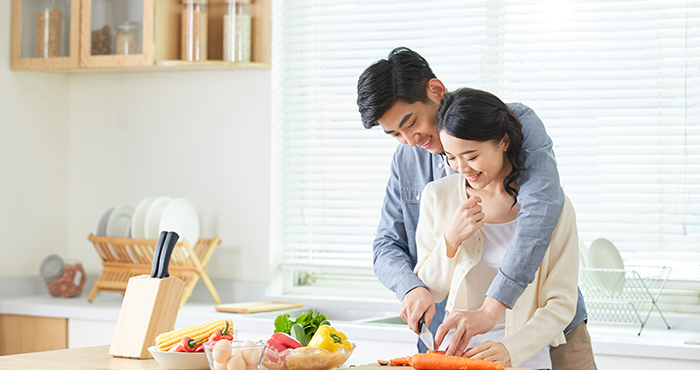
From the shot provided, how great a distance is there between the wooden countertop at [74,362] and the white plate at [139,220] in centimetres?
126

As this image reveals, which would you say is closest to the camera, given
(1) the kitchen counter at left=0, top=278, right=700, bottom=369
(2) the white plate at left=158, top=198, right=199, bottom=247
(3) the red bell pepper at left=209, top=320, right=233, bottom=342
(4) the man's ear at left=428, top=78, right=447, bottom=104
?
(3) the red bell pepper at left=209, top=320, right=233, bottom=342

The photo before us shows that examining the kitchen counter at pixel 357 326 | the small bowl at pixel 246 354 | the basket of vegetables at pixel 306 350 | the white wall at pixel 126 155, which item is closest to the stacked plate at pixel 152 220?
the white wall at pixel 126 155

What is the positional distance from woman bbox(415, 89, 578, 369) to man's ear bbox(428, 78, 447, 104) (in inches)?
3.4

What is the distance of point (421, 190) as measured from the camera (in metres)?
1.68

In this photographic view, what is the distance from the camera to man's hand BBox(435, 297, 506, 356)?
1283 mm

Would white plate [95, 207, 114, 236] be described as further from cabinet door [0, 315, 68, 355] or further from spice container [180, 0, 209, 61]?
spice container [180, 0, 209, 61]

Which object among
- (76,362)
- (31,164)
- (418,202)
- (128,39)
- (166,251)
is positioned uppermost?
(128,39)

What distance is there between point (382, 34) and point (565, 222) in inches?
62.0

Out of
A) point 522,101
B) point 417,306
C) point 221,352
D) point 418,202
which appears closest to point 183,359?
point 221,352

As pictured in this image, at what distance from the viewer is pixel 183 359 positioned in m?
1.29

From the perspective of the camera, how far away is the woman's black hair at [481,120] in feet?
4.39

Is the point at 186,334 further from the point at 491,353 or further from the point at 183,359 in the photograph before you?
the point at 491,353

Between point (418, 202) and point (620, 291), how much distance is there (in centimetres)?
98


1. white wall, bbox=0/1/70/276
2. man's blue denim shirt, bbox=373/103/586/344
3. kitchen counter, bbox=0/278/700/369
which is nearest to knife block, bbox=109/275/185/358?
man's blue denim shirt, bbox=373/103/586/344
